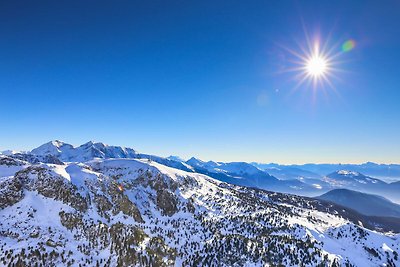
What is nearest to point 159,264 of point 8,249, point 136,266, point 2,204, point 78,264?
point 136,266

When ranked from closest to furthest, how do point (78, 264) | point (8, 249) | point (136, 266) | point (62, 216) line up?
point (8, 249), point (78, 264), point (136, 266), point (62, 216)

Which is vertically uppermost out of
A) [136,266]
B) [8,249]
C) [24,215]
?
[24,215]

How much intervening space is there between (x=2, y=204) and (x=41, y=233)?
51.4 m

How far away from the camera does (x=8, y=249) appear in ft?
505

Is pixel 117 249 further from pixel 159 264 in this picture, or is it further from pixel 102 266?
pixel 159 264

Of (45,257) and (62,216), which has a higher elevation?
(62,216)

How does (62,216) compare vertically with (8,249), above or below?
above

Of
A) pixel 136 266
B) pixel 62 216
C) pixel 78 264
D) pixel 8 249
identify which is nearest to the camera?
pixel 8 249

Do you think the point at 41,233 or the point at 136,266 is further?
the point at 136,266

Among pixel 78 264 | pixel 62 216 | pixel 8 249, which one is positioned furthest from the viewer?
pixel 62 216

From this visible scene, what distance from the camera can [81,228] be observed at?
19762 centimetres

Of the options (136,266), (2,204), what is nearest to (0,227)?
(2,204)

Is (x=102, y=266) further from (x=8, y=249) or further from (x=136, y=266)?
(x=8, y=249)

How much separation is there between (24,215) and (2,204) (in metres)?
24.5
